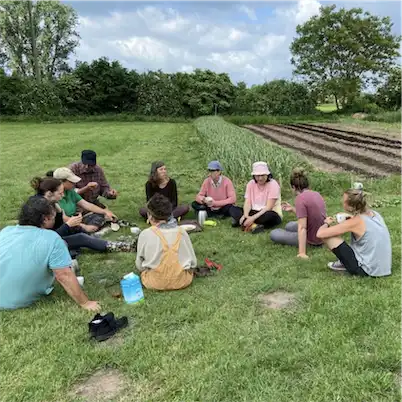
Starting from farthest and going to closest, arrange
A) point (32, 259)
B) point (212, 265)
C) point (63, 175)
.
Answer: point (63, 175) < point (212, 265) < point (32, 259)

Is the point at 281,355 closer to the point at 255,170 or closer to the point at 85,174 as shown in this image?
the point at 255,170

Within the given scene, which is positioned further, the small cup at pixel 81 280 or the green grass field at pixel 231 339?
the small cup at pixel 81 280

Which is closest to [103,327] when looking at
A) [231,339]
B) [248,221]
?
[231,339]

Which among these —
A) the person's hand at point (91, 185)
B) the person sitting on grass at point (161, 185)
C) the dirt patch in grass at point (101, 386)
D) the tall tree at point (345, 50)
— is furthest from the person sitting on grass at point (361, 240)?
the tall tree at point (345, 50)

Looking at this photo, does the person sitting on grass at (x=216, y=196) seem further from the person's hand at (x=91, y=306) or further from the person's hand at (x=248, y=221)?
the person's hand at (x=91, y=306)

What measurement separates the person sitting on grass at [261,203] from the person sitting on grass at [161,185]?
1.10 m

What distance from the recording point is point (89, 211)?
630cm

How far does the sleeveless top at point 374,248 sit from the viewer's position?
3928mm

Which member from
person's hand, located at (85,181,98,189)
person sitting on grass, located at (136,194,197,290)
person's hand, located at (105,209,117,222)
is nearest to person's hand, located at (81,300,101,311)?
person sitting on grass, located at (136,194,197,290)

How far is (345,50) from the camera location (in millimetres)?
46062

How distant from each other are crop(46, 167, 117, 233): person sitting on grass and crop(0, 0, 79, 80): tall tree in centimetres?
4619

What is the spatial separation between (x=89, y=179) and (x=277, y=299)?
13.0 ft

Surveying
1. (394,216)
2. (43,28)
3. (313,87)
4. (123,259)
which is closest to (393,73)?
(313,87)

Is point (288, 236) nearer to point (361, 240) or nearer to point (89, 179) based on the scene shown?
point (361, 240)
